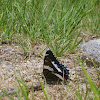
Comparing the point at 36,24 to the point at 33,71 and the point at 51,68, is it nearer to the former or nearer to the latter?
the point at 33,71

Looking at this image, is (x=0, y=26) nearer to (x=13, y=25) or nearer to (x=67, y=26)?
(x=13, y=25)

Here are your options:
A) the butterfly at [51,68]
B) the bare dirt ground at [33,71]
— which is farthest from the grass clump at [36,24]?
the butterfly at [51,68]

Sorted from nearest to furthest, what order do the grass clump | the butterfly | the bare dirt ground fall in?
the bare dirt ground, the butterfly, the grass clump

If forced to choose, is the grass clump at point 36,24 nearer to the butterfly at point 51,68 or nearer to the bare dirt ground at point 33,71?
the bare dirt ground at point 33,71

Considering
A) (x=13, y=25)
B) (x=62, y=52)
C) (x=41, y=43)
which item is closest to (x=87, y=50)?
(x=62, y=52)

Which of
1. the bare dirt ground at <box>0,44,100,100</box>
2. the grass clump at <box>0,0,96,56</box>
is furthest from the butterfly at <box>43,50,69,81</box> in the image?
the grass clump at <box>0,0,96,56</box>

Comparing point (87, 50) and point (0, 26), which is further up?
point (0, 26)

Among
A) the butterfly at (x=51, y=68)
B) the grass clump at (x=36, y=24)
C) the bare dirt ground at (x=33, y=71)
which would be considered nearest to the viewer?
the bare dirt ground at (x=33, y=71)

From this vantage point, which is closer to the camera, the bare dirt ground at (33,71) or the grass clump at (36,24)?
the bare dirt ground at (33,71)

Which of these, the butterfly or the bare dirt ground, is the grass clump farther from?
the butterfly
